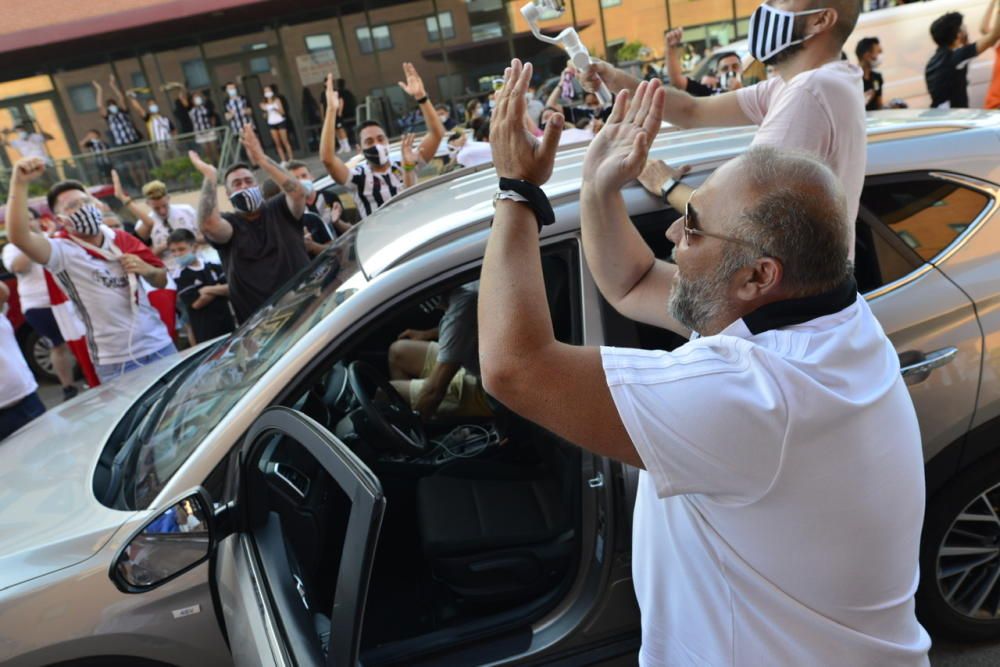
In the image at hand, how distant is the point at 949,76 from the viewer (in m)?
6.47

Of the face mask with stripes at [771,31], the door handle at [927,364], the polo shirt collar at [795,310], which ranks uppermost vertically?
the face mask with stripes at [771,31]

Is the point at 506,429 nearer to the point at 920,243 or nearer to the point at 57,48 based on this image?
the point at 920,243

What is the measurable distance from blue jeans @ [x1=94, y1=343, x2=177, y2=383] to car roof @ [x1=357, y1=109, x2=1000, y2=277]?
86.2 inches

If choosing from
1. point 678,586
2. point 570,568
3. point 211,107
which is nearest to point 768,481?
point 678,586

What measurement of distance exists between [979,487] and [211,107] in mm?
18103

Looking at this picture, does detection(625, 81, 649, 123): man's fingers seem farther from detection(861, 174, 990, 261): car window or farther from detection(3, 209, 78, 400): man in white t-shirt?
detection(3, 209, 78, 400): man in white t-shirt

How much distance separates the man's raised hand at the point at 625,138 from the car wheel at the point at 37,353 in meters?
6.62

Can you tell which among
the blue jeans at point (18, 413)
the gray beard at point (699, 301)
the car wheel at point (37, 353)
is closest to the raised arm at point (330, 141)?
the blue jeans at point (18, 413)

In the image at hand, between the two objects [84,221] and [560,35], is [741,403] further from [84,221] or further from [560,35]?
[84,221]

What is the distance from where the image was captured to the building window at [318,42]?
60.4 ft

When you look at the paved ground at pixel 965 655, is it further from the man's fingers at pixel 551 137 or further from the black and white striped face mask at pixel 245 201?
the black and white striped face mask at pixel 245 201

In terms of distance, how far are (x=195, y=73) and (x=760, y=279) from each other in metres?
20.2

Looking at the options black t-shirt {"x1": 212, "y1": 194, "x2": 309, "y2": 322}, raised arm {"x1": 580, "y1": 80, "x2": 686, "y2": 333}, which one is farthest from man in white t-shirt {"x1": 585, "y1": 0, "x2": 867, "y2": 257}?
black t-shirt {"x1": 212, "y1": 194, "x2": 309, "y2": 322}

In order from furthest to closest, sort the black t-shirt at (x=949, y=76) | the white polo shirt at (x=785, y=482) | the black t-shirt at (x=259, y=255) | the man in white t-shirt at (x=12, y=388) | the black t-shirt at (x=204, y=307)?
the black t-shirt at (x=949, y=76) → the black t-shirt at (x=204, y=307) → the black t-shirt at (x=259, y=255) → the man in white t-shirt at (x=12, y=388) → the white polo shirt at (x=785, y=482)
